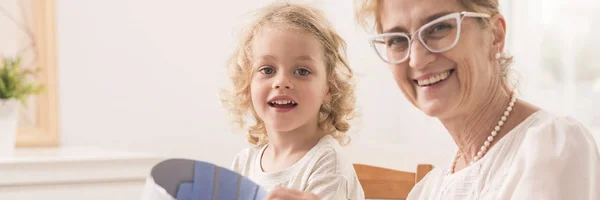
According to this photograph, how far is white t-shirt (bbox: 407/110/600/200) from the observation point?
102 centimetres

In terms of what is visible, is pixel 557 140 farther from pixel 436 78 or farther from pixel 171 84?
pixel 171 84

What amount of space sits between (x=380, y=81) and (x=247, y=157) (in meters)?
1.48

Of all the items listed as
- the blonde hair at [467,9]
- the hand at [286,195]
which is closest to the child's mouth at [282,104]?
the blonde hair at [467,9]

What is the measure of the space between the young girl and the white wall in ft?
3.99

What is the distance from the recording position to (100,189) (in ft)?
8.09

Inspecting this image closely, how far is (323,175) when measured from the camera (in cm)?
149

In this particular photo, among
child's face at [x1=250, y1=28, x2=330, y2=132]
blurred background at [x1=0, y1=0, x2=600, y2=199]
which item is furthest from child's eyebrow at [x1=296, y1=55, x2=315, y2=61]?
blurred background at [x1=0, y1=0, x2=600, y2=199]

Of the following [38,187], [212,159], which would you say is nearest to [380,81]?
[212,159]

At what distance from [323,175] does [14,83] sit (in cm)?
156

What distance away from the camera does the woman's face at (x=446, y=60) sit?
1.16m

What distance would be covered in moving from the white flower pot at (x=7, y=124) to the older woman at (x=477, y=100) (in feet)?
5.65

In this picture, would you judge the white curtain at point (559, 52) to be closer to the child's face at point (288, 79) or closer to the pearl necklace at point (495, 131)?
the child's face at point (288, 79)

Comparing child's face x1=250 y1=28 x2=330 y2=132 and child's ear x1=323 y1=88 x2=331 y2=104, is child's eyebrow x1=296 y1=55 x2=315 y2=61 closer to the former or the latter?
child's face x1=250 y1=28 x2=330 y2=132

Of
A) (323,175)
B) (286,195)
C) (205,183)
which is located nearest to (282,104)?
(323,175)
